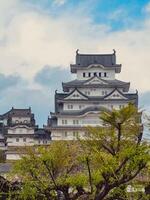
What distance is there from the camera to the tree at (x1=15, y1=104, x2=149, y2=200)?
54.3ft

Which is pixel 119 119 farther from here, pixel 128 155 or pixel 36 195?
pixel 36 195

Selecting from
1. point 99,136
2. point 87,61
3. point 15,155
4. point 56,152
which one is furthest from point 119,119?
Answer: point 87,61

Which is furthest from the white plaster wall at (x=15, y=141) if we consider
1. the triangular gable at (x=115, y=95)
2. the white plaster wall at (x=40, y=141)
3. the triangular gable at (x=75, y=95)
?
the triangular gable at (x=115, y=95)

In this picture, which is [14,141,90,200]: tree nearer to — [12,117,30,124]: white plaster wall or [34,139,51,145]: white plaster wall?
[34,139,51,145]: white plaster wall

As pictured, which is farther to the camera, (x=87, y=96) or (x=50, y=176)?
(x=87, y=96)

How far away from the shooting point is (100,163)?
1677 cm

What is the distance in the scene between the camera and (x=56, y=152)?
62.8 ft

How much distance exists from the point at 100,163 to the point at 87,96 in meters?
44.3

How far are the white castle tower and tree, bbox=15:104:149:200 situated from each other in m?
37.5

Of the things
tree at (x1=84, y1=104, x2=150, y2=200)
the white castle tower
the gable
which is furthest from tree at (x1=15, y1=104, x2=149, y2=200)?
the gable

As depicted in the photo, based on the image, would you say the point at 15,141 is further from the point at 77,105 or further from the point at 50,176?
the point at 50,176

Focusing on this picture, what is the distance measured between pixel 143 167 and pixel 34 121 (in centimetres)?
5007

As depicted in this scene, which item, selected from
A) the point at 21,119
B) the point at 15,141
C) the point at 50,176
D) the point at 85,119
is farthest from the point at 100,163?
the point at 21,119

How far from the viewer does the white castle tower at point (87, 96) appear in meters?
58.4
